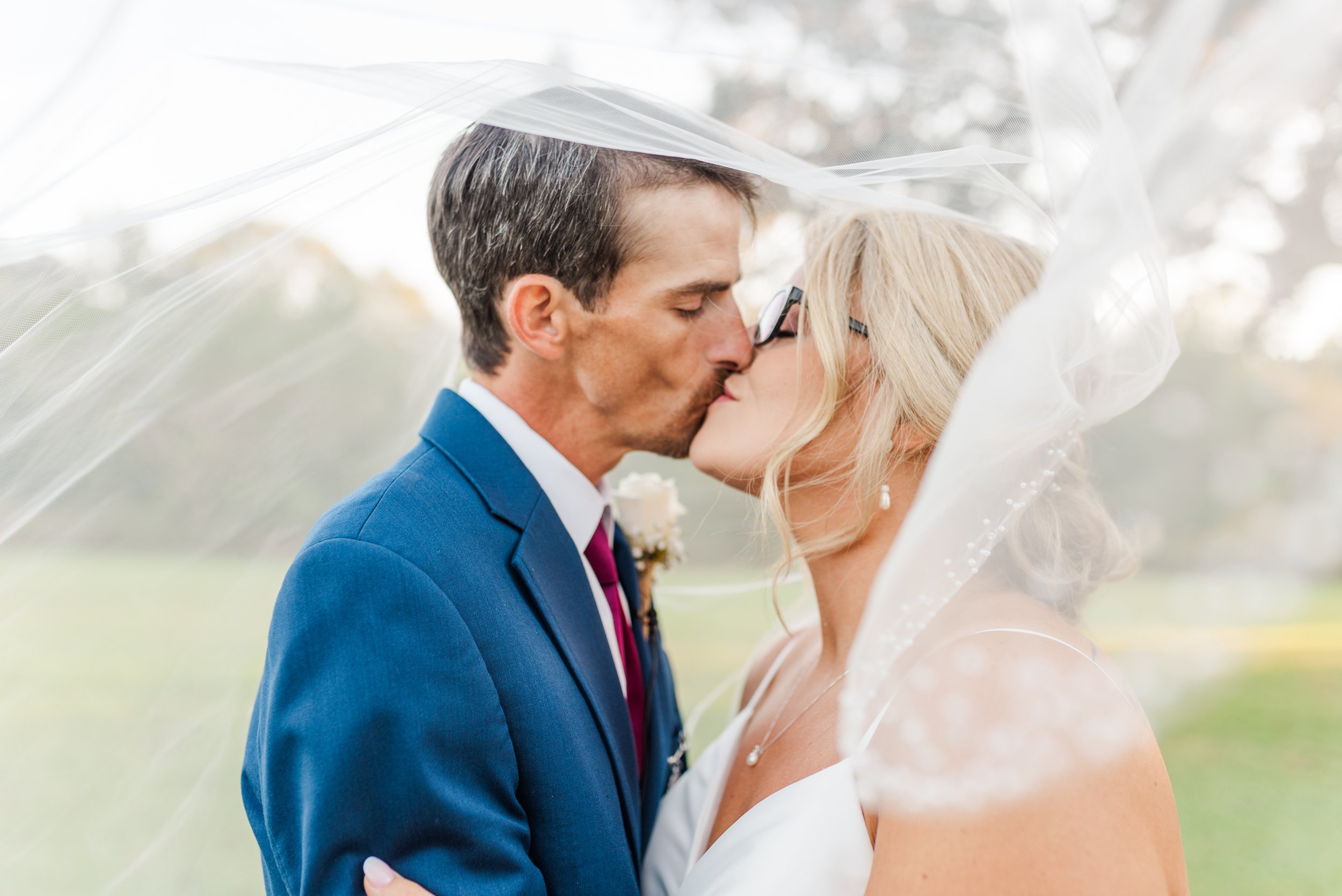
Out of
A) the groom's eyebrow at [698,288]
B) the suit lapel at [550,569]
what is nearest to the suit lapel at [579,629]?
the suit lapel at [550,569]

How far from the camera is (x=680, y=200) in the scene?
107 inches

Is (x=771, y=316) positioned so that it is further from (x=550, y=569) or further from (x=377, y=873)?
(x=377, y=873)

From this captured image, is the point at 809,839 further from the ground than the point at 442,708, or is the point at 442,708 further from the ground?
the point at 442,708

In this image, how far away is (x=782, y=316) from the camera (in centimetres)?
279

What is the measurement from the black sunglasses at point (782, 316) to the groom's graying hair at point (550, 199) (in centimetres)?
33

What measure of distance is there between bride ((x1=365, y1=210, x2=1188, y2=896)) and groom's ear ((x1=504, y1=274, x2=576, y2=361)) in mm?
544

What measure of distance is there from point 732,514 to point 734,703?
1.20 m

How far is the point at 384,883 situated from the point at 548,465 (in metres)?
1.26

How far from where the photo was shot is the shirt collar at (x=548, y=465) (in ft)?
9.22

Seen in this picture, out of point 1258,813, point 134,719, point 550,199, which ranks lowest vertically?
point 1258,813

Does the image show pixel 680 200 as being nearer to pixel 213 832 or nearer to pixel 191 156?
pixel 191 156

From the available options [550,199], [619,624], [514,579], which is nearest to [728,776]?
[619,624]

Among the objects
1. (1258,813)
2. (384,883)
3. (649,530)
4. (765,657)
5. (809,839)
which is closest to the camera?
(384,883)

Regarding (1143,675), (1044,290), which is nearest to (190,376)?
(1044,290)
